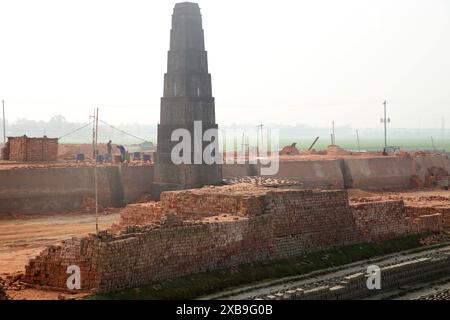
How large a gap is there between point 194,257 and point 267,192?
349 cm

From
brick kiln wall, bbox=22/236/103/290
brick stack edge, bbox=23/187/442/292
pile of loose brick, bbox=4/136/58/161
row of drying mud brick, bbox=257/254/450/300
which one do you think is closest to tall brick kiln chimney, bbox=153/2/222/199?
pile of loose brick, bbox=4/136/58/161

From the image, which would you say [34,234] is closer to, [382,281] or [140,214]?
[140,214]

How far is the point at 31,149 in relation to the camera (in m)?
33.6

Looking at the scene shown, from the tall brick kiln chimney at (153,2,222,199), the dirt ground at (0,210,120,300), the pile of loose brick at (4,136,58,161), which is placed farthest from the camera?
the pile of loose brick at (4,136,58,161)

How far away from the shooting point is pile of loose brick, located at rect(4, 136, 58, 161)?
33.6m

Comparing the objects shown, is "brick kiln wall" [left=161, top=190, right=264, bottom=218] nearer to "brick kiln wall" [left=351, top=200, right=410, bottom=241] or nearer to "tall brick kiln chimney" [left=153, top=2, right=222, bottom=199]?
"brick kiln wall" [left=351, top=200, right=410, bottom=241]

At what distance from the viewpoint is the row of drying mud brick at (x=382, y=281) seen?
14.9 metres

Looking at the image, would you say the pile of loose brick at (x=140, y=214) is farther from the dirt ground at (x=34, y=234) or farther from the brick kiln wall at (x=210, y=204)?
the dirt ground at (x=34, y=234)

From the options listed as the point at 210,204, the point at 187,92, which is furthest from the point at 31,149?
the point at 210,204

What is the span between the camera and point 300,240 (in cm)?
1953

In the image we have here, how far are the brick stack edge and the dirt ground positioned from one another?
898 millimetres

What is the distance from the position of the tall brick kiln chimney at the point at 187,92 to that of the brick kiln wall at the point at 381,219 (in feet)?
27.9

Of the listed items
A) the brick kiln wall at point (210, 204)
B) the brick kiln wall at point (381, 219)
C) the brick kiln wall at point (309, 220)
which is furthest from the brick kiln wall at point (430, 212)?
the brick kiln wall at point (210, 204)

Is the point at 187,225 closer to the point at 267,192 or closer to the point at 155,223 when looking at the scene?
the point at 155,223
